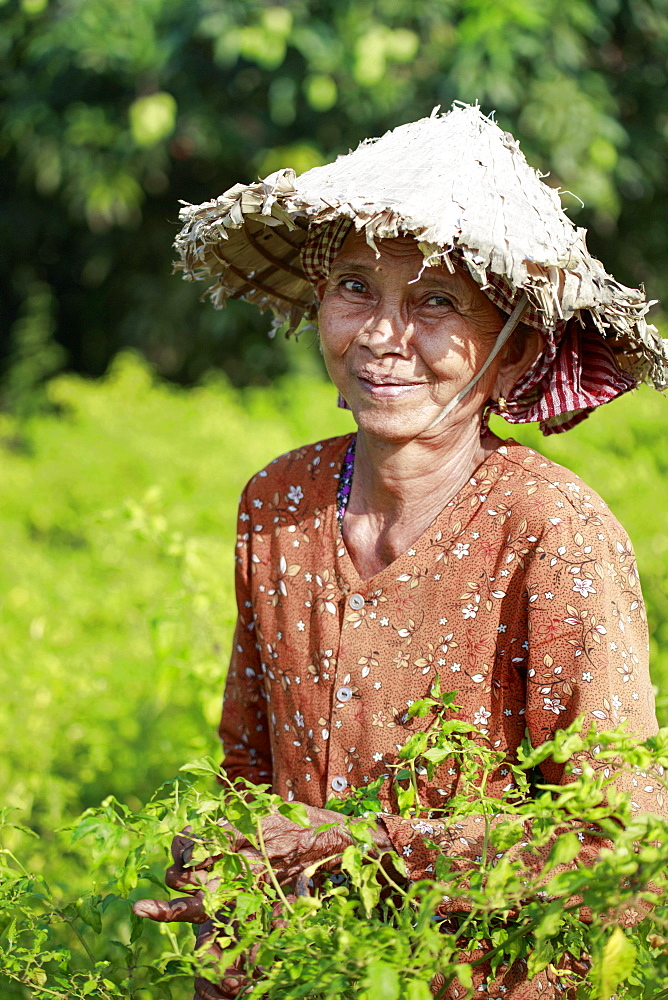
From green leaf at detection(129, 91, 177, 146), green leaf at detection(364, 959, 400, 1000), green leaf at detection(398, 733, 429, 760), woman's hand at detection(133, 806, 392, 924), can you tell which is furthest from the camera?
green leaf at detection(129, 91, 177, 146)

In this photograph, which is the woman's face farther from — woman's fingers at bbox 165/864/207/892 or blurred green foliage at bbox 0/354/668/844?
blurred green foliage at bbox 0/354/668/844

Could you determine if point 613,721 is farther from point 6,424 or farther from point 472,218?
point 6,424

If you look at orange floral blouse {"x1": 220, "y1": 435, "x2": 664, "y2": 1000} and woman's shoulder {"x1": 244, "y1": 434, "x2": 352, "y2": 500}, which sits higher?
woman's shoulder {"x1": 244, "y1": 434, "x2": 352, "y2": 500}

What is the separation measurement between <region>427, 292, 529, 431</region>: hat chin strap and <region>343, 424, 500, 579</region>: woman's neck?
0.04 metres

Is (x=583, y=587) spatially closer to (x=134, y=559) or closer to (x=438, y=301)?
(x=438, y=301)

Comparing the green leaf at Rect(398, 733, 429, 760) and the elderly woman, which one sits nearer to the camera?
the green leaf at Rect(398, 733, 429, 760)

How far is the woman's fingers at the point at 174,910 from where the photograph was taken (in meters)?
1.49

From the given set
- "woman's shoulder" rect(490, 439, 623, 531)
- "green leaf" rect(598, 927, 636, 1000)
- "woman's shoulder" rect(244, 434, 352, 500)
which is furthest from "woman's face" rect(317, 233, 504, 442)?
"green leaf" rect(598, 927, 636, 1000)

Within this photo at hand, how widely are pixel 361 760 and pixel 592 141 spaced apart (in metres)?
5.10

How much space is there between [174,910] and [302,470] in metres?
0.78

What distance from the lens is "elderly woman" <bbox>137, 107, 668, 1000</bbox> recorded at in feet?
4.72

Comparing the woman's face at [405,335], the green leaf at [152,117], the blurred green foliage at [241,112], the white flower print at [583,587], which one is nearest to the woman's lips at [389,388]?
the woman's face at [405,335]

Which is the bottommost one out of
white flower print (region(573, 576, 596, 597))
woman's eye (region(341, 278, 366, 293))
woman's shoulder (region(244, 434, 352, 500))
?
white flower print (region(573, 576, 596, 597))

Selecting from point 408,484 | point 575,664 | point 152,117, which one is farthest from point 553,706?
point 152,117
